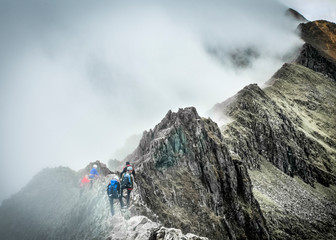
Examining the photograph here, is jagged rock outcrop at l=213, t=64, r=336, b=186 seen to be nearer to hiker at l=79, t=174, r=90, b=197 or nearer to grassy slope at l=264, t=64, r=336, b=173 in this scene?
grassy slope at l=264, t=64, r=336, b=173

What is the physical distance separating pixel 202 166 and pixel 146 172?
1832 cm

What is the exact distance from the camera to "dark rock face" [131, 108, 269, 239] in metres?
39.8

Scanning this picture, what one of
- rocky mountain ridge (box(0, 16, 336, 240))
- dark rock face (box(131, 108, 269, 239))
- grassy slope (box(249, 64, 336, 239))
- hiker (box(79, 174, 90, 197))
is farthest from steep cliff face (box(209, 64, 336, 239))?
hiker (box(79, 174, 90, 197))

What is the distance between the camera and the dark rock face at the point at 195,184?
3981cm

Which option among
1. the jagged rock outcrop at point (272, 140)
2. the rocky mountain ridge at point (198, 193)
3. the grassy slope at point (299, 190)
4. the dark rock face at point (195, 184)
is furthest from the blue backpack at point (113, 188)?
the jagged rock outcrop at point (272, 140)

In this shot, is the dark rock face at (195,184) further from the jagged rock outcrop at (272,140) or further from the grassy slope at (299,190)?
the jagged rock outcrop at (272,140)

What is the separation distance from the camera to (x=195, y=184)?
1964 inches

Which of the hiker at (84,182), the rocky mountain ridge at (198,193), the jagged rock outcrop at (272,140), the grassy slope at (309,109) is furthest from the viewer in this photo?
the grassy slope at (309,109)

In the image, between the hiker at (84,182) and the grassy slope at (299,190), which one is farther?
the grassy slope at (299,190)

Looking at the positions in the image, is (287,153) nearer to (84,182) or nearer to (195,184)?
(195,184)

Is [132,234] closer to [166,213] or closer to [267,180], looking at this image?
[166,213]

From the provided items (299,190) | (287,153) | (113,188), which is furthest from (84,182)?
(287,153)

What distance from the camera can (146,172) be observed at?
42.9 metres

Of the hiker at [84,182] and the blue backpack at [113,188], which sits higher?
the hiker at [84,182]
